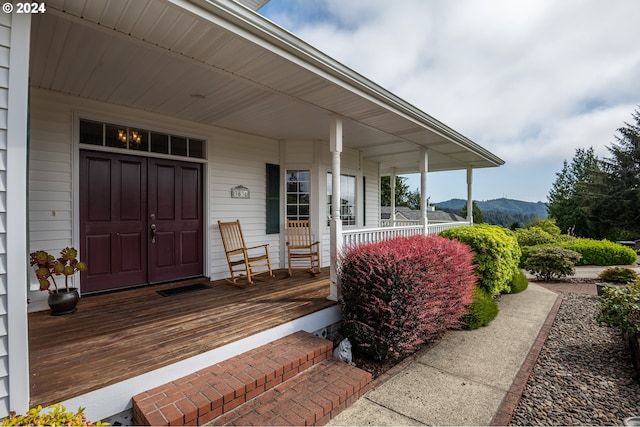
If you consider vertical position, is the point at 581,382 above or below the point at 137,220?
below

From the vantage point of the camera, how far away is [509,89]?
1098 cm

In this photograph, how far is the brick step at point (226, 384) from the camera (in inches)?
76.4

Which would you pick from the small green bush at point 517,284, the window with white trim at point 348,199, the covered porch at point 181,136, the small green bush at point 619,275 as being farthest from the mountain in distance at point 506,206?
the covered porch at point 181,136

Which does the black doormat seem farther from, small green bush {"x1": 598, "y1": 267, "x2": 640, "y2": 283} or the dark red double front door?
small green bush {"x1": 598, "y1": 267, "x2": 640, "y2": 283}

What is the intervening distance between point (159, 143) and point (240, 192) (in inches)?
56.8

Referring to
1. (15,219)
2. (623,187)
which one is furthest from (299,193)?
(623,187)

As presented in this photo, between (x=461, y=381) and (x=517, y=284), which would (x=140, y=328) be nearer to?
(x=461, y=381)

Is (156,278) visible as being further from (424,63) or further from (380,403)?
(424,63)

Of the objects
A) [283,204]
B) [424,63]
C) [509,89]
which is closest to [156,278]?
[283,204]

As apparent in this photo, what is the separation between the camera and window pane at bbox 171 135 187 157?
14.8 feet

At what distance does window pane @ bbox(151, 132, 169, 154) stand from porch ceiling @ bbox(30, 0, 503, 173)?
0.35 m

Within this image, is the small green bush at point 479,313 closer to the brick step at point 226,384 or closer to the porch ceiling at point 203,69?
the brick step at point 226,384

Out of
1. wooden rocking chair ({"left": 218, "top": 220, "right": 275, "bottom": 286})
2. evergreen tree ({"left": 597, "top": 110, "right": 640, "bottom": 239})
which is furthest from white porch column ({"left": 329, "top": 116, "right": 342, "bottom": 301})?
evergreen tree ({"left": 597, "top": 110, "right": 640, "bottom": 239})

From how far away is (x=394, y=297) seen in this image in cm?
311
